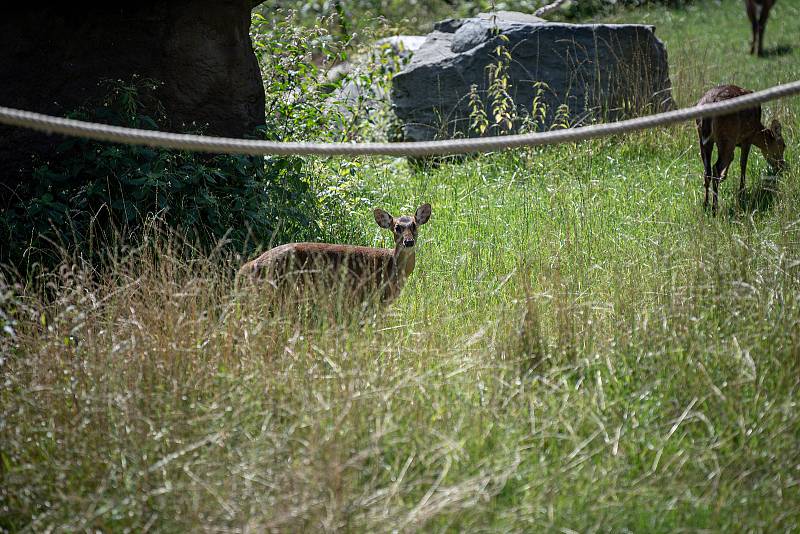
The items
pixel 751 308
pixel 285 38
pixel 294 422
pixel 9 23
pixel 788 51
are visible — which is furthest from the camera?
pixel 788 51

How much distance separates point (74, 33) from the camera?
225 inches

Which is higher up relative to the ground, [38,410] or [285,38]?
[285,38]

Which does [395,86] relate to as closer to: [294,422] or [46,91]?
[46,91]

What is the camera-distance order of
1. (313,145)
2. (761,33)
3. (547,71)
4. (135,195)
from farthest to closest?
(761,33) < (547,71) < (135,195) < (313,145)

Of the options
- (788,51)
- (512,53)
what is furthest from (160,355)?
(788,51)

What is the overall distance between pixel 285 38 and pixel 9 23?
2.35m

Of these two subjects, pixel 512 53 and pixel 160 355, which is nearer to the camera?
pixel 160 355

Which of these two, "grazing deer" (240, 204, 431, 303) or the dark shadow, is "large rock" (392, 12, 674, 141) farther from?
the dark shadow

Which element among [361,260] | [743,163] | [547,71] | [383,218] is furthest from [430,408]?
[547,71]

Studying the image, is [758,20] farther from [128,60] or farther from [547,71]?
[128,60]

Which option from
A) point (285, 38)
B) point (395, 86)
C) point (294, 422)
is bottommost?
point (294, 422)

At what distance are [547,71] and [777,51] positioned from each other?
6068mm

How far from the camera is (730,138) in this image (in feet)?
20.9

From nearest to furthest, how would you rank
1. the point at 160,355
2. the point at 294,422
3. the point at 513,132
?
1. the point at 294,422
2. the point at 160,355
3. the point at 513,132
